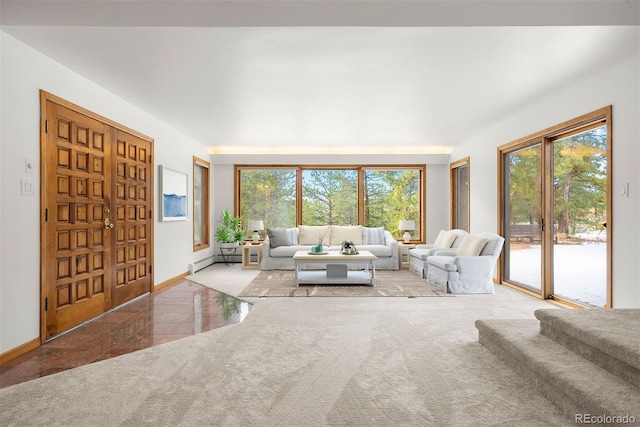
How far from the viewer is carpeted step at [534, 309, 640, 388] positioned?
227cm

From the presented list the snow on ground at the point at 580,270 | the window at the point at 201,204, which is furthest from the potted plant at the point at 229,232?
the snow on ground at the point at 580,270

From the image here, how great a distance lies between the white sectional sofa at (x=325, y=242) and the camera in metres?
7.98

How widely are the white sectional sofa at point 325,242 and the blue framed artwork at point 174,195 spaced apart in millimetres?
1843

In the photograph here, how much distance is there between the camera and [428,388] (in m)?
2.58

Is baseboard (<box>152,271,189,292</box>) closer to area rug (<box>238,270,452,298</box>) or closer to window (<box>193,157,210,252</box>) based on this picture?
window (<box>193,157,210,252</box>)

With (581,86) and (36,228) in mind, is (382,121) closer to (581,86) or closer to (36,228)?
(581,86)

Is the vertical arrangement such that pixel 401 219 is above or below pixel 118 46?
below

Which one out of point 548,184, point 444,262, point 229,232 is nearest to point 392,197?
point 444,262

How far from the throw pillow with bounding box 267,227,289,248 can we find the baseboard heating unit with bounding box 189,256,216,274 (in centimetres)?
142

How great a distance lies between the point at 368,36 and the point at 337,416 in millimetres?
2778

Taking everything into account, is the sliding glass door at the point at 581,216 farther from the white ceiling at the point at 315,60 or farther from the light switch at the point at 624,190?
the white ceiling at the point at 315,60

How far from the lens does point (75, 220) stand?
3.99 meters

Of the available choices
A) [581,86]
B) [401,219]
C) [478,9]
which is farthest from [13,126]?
[401,219]

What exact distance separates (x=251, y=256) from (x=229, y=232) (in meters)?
1.03
